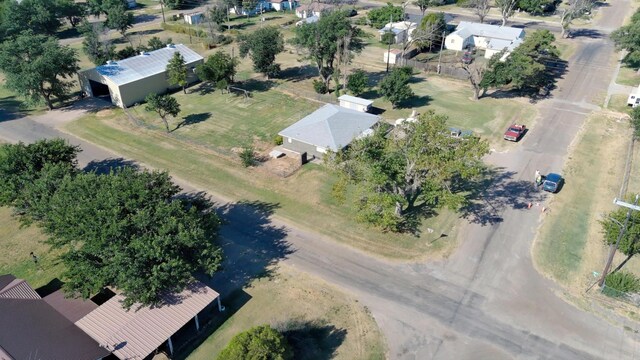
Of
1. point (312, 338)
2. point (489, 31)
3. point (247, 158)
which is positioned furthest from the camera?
point (489, 31)

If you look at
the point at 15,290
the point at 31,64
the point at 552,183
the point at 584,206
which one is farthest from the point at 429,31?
the point at 15,290

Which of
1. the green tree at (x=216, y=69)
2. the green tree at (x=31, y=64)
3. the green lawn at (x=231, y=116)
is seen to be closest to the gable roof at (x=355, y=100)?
the green lawn at (x=231, y=116)

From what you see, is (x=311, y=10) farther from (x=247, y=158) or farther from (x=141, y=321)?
(x=141, y=321)

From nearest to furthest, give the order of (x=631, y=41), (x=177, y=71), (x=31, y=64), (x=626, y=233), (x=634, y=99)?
(x=626, y=233) → (x=31, y=64) → (x=634, y=99) → (x=177, y=71) → (x=631, y=41)

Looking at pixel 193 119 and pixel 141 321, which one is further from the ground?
pixel 193 119

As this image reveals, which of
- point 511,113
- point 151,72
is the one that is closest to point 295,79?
point 151,72

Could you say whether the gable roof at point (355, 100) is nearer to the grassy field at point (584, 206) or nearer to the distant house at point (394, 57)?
the distant house at point (394, 57)
